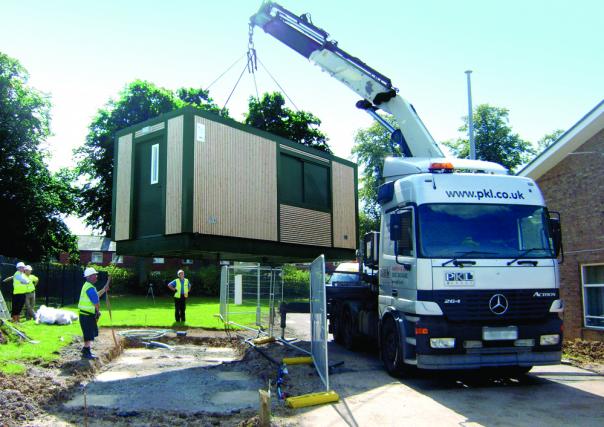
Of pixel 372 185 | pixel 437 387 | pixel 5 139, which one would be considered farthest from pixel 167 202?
pixel 372 185

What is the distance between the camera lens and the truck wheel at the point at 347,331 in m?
12.4

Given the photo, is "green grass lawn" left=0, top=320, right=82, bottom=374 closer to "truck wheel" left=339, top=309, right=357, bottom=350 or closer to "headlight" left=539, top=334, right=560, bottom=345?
"truck wheel" left=339, top=309, right=357, bottom=350

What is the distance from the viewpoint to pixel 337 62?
1305 cm

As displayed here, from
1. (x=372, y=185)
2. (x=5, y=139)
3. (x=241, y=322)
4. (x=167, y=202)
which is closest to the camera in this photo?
(x=167, y=202)

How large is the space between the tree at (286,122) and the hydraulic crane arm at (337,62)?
23.6 metres

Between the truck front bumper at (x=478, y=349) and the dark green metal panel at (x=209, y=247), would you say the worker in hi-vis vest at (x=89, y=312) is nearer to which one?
the dark green metal panel at (x=209, y=247)

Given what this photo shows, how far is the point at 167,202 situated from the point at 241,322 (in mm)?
5112

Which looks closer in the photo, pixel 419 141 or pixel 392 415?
pixel 392 415

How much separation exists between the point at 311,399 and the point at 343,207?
783cm

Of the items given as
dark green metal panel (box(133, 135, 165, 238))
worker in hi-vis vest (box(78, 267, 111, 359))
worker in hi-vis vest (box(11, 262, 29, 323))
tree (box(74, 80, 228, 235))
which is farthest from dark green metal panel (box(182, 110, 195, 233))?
tree (box(74, 80, 228, 235))

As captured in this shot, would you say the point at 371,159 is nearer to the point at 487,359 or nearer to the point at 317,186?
the point at 317,186

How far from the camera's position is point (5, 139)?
31.6m

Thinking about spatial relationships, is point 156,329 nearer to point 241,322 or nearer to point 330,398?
point 241,322

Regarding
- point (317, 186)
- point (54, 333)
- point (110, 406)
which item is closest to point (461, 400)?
point (110, 406)
